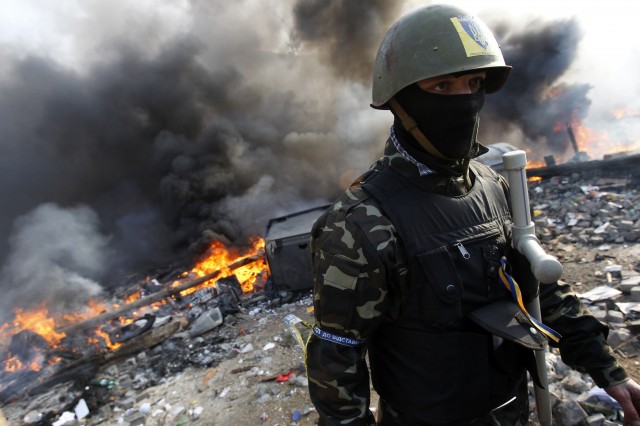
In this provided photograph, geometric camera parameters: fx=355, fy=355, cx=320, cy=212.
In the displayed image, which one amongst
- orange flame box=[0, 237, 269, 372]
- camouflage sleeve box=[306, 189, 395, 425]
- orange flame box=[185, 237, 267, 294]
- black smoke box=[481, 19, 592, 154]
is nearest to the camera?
camouflage sleeve box=[306, 189, 395, 425]

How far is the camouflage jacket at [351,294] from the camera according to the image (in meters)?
1.24

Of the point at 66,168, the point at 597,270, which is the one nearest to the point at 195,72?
the point at 66,168

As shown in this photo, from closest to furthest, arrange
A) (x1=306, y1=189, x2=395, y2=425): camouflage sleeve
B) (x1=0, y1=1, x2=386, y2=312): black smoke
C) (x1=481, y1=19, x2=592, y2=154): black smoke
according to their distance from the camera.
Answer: (x1=306, y1=189, x2=395, y2=425): camouflage sleeve → (x1=0, y1=1, x2=386, y2=312): black smoke → (x1=481, y1=19, x2=592, y2=154): black smoke

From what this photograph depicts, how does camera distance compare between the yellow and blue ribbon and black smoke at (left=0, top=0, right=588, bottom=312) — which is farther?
black smoke at (left=0, top=0, right=588, bottom=312)

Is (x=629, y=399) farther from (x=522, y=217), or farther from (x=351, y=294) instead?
(x=351, y=294)

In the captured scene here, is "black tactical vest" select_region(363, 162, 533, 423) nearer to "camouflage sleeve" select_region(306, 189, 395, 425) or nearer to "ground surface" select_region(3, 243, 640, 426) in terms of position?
"camouflage sleeve" select_region(306, 189, 395, 425)

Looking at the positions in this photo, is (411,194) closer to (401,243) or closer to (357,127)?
(401,243)

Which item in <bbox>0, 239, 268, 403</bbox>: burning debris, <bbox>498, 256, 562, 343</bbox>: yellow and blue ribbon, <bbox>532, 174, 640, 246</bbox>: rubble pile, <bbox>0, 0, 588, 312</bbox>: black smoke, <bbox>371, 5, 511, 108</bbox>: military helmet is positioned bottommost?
<bbox>532, 174, 640, 246</bbox>: rubble pile

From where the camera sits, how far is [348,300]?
4.11 ft

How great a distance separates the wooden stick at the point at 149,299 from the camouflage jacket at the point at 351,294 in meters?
6.51

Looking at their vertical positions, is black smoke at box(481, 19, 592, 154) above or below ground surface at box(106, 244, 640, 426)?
above

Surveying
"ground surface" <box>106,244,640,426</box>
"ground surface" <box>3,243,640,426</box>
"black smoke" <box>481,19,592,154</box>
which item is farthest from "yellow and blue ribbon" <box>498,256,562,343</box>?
"black smoke" <box>481,19,592,154</box>

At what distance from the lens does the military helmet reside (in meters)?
1.38

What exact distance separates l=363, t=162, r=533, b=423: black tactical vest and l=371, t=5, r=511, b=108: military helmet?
1.26ft
